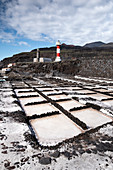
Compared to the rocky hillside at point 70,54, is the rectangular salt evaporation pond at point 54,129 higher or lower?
lower

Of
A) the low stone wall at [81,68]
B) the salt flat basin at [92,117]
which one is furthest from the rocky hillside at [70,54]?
the salt flat basin at [92,117]

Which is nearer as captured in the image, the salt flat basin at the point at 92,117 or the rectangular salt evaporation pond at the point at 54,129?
the rectangular salt evaporation pond at the point at 54,129

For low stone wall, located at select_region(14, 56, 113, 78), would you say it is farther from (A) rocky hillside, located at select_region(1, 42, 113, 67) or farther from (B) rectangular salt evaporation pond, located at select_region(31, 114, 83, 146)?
(B) rectangular salt evaporation pond, located at select_region(31, 114, 83, 146)

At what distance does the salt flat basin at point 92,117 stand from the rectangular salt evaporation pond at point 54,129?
602mm

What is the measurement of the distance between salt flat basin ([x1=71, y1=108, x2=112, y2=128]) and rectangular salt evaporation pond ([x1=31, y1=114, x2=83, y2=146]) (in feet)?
1.97

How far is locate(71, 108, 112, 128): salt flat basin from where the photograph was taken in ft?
12.9

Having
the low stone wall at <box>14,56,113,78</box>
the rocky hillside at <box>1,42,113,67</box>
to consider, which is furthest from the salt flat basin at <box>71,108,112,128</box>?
the rocky hillside at <box>1,42,113,67</box>

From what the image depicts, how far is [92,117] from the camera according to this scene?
4.41m

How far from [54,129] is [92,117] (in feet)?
6.02

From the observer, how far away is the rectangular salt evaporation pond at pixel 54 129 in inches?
114

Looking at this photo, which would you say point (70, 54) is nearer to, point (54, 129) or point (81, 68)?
point (81, 68)

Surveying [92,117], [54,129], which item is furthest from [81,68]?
[54,129]

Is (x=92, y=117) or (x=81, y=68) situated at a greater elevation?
(x=81, y=68)

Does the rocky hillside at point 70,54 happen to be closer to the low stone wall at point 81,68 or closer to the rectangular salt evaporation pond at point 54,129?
the low stone wall at point 81,68
